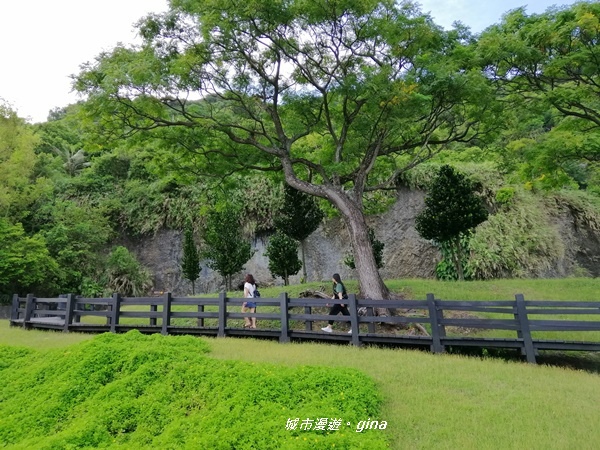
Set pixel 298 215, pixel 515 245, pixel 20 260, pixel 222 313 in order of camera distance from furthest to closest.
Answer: pixel 515 245
pixel 20 260
pixel 298 215
pixel 222 313

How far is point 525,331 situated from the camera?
24.2 feet

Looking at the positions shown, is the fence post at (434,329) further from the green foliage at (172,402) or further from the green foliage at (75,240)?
the green foliage at (75,240)

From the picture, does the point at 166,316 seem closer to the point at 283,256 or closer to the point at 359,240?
the point at 359,240

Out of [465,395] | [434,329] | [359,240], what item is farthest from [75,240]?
[465,395]

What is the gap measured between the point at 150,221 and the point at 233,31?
55.4 ft

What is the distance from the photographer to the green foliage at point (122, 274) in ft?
72.6

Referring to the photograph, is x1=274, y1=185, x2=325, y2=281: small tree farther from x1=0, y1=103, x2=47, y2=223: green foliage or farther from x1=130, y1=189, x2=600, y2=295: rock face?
x1=0, y1=103, x2=47, y2=223: green foliage

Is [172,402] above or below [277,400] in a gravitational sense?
below

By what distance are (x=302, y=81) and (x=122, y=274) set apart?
16663 mm

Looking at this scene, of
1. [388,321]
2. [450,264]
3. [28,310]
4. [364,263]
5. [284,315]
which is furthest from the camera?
[450,264]

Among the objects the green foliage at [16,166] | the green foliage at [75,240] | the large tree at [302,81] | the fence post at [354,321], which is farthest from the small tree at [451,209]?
the green foliage at [16,166]

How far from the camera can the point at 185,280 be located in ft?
78.1

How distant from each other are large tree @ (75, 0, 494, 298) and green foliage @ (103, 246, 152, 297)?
11916 millimetres

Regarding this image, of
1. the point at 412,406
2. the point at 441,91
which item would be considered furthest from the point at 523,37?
the point at 412,406
